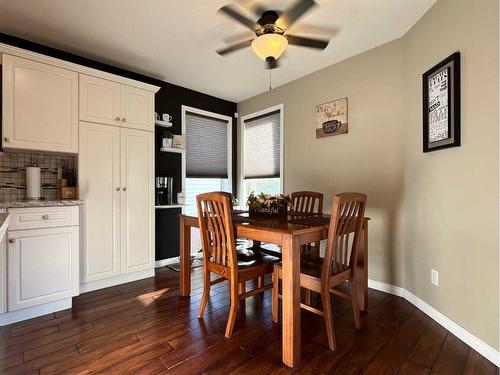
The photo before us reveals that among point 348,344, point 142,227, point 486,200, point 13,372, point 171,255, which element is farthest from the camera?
point 171,255

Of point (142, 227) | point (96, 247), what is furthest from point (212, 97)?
point (96, 247)

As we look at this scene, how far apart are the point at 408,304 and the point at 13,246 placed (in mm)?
3453

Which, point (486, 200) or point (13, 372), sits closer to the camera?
point (13, 372)

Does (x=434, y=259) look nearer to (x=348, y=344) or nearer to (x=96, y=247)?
(x=348, y=344)

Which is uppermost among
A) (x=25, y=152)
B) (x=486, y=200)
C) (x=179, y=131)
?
(x=179, y=131)

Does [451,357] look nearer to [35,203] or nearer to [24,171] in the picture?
[35,203]

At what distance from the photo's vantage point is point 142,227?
10.2ft

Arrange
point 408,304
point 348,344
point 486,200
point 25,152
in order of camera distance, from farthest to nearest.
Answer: point 25,152
point 408,304
point 348,344
point 486,200

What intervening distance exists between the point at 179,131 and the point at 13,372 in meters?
3.07

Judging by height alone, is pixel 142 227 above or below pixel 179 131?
below

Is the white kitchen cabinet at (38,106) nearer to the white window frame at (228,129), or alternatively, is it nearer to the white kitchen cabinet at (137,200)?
the white kitchen cabinet at (137,200)

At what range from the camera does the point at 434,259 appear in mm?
2197

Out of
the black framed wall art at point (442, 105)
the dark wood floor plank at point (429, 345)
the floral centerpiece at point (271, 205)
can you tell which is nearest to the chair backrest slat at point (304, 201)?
the floral centerpiece at point (271, 205)

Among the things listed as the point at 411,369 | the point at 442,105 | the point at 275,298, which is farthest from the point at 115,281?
the point at 442,105
